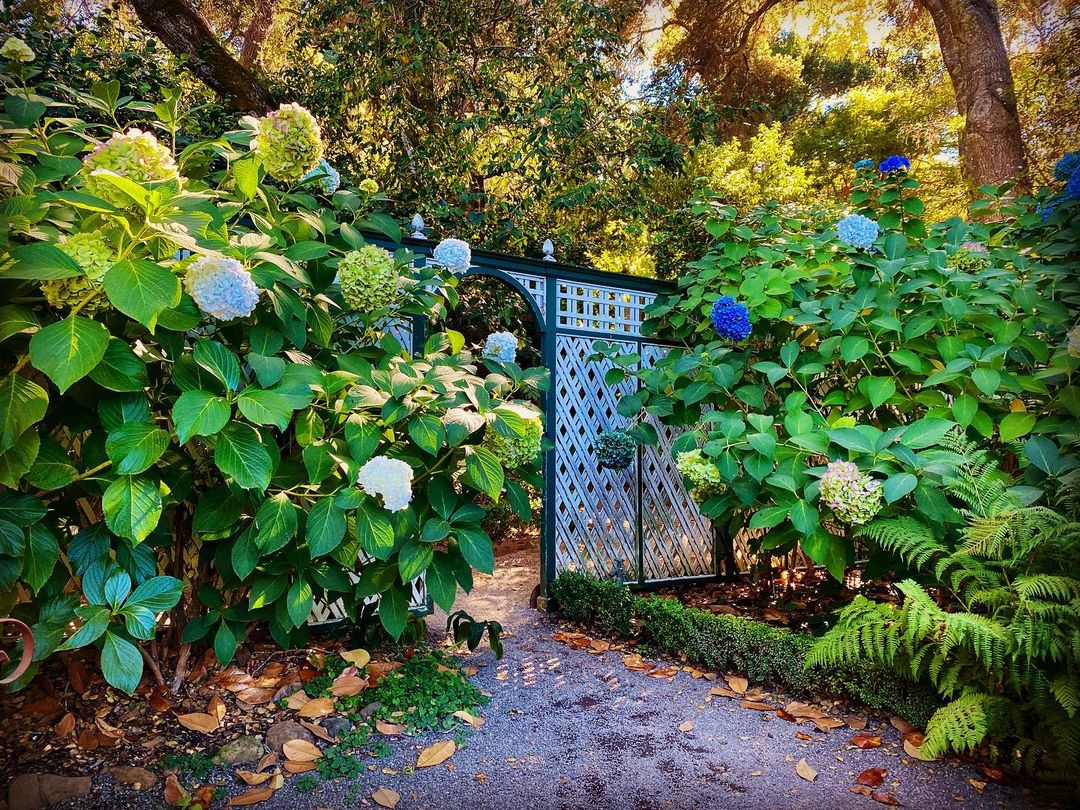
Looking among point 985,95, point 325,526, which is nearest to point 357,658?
point 325,526

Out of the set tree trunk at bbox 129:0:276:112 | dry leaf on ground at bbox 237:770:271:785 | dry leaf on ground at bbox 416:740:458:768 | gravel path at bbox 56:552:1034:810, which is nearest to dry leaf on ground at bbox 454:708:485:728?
gravel path at bbox 56:552:1034:810

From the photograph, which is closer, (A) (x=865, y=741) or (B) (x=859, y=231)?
(A) (x=865, y=741)

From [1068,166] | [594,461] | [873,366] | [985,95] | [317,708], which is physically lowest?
[317,708]

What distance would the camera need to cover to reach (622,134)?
523 centimetres

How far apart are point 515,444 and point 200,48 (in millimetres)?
4644

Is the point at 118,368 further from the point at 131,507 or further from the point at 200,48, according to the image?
the point at 200,48

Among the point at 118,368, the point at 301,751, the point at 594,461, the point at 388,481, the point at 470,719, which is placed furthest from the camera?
the point at 594,461

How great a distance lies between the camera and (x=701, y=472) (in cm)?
283

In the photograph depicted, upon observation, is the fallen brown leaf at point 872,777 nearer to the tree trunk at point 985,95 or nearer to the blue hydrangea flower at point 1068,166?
the blue hydrangea flower at point 1068,166

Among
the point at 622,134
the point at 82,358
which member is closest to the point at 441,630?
the point at 82,358

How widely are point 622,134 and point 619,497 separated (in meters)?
3.08

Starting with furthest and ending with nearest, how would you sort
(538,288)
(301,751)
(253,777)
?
(538,288) < (301,751) < (253,777)

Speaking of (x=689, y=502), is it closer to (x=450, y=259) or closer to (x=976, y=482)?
(x=976, y=482)

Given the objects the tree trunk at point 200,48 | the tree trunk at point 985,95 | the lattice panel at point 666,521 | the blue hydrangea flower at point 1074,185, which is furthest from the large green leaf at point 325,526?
the tree trunk at point 985,95
